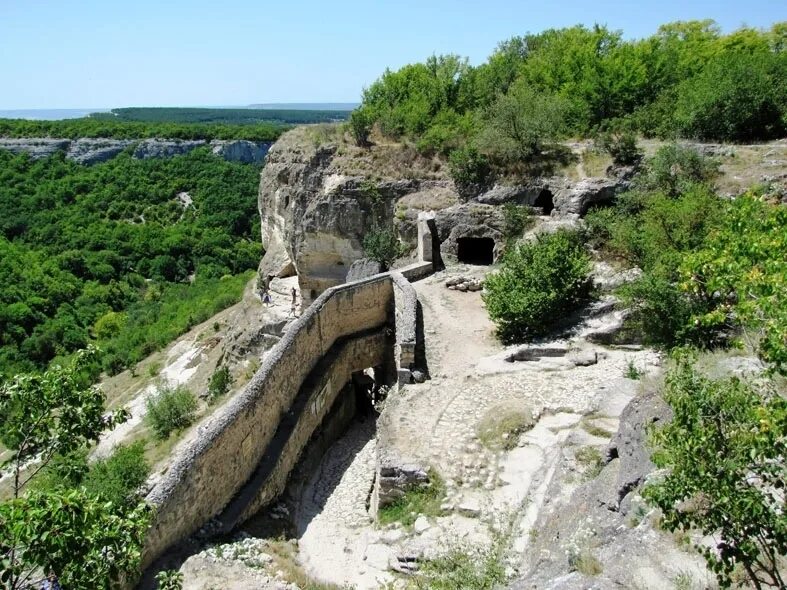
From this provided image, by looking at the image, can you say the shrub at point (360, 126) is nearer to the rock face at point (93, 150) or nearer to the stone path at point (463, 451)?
the stone path at point (463, 451)

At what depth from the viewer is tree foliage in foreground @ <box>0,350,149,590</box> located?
368cm

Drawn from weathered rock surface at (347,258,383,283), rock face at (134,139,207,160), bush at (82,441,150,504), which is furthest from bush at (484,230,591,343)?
rock face at (134,139,207,160)

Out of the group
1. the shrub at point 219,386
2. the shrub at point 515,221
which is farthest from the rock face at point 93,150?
the shrub at point 515,221

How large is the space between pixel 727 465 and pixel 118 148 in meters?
71.1

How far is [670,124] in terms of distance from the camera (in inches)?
834

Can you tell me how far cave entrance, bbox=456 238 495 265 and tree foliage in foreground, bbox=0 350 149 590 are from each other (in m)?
16.6

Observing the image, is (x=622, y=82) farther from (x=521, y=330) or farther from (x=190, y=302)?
(x=190, y=302)

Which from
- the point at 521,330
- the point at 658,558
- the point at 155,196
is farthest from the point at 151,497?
the point at 155,196

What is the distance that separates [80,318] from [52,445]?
3876 cm

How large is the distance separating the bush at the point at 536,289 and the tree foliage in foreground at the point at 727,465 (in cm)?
889

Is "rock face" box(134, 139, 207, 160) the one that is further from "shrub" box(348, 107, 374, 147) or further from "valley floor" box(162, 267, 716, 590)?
"valley floor" box(162, 267, 716, 590)

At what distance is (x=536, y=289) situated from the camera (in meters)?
13.7


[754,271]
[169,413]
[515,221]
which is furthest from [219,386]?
[754,271]

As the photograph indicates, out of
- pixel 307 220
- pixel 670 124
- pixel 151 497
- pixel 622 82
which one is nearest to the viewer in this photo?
pixel 151 497
